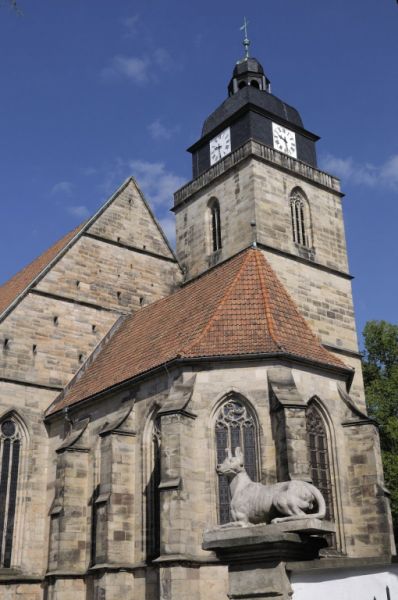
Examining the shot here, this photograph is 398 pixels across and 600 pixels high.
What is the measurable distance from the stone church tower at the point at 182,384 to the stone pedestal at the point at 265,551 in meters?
3.67

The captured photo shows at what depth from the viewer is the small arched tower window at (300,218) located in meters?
24.9

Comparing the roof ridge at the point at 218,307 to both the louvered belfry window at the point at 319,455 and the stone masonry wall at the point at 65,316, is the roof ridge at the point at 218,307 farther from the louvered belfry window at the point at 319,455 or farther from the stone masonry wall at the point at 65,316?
the stone masonry wall at the point at 65,316

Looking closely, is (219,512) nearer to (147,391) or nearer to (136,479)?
(136,479)

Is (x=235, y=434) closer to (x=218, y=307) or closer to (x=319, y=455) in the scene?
(x=319, y=455)

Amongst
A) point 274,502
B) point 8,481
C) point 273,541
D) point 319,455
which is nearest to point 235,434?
point 319,455

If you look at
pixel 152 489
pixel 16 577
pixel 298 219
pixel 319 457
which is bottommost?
pixel 16 577

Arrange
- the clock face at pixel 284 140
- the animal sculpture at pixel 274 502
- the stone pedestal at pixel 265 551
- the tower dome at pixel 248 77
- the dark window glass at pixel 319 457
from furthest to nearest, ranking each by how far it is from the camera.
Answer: the tower dome at pixel 248 77, the clock face at pixel 284 140, the dark window glass at pixel 319 457, the animal sculpture at pixel 274 502, the stone pedestal at pixel 265 551

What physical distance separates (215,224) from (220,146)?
3.10m

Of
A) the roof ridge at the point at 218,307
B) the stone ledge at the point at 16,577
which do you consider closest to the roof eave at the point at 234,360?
the roof ridge at the point at 218,307

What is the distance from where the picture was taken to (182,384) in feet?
52.2

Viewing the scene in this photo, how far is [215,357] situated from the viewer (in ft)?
52.3

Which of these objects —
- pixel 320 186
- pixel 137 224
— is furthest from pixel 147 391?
pixel 320 186

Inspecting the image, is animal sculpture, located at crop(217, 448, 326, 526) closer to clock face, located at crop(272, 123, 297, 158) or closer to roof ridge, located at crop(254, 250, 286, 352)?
roof ridge, located at crop(254, 250, 286, 352)

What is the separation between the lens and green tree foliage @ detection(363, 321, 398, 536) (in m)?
27.5
